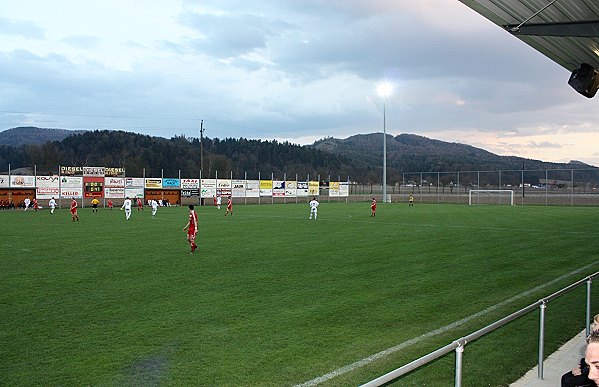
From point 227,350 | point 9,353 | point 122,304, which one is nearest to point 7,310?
point 122,304

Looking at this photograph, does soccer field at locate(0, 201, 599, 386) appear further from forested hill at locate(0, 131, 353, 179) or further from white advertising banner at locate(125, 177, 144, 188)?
forested hill at locate(0, 131, 353, 179)

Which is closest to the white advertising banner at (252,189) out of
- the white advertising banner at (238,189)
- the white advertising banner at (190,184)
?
the white advertising banner at (238,189)

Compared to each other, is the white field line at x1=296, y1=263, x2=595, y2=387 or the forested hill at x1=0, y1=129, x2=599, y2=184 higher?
the forested hill at x1=0, y1=129, x2=599, y2=184

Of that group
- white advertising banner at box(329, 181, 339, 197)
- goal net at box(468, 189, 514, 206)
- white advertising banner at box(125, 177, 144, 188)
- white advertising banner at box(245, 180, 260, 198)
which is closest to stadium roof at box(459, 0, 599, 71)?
white advertising banner at box(125, 177, 144, 188)

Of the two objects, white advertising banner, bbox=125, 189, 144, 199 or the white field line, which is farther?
white advertising banner, bbox=125, 189, 144, 199

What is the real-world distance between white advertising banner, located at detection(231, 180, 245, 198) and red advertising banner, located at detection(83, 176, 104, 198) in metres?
16.3

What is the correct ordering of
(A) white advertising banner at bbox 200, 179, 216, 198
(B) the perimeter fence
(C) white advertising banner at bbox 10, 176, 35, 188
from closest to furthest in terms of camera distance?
(C) white advertising banner at bbox 10, 176, 35, 188
(B) the perimeter fence
(A) white advertising banner at bbox 200, 179, 216, 198

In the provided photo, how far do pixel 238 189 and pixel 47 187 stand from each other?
22.3 m

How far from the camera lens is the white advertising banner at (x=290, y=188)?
68.2 metres

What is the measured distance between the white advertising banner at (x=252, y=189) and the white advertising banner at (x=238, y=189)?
55cm

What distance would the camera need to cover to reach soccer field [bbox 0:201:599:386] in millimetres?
5652

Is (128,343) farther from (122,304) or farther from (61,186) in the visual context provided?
(61,186)

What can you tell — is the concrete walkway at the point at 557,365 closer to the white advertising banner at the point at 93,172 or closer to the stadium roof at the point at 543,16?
the stadium roof at the point at 543,16

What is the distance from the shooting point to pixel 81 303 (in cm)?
880
